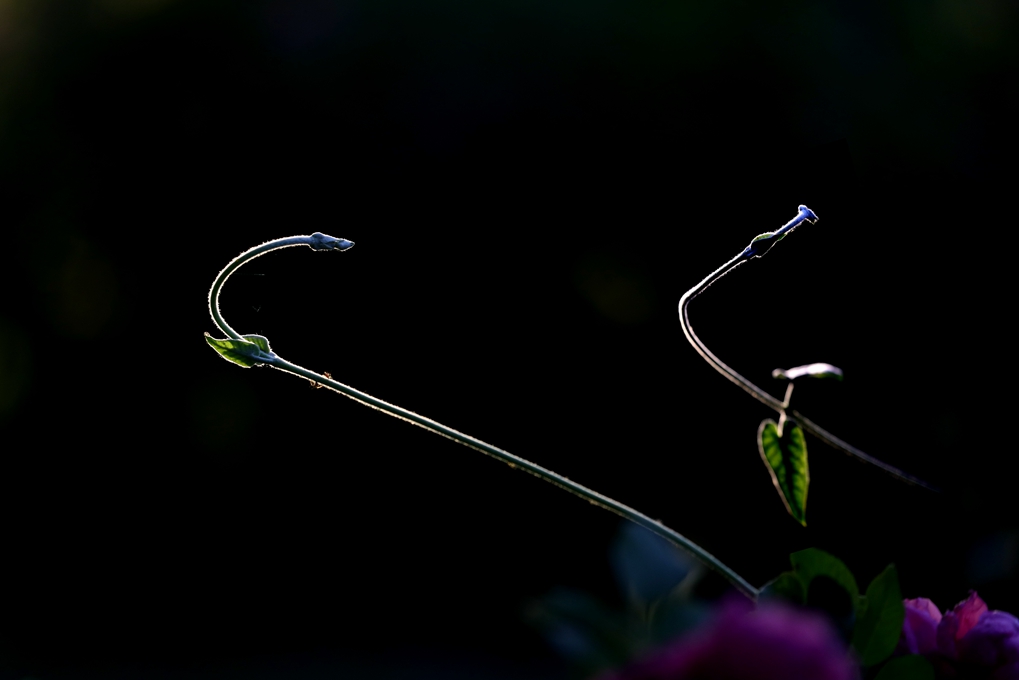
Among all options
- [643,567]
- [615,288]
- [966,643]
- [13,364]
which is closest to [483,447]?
[643,567]

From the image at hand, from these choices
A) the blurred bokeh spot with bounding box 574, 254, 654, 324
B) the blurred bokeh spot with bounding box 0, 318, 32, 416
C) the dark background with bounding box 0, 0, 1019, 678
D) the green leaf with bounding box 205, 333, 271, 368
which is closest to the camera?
the green leaf with bounding box 205, 333, 271, 368

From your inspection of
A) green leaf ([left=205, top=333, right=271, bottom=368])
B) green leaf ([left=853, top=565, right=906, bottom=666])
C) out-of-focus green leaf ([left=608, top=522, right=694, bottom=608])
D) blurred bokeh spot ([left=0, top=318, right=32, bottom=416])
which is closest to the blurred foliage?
out-of-focus green leaf ([left=608, top=522, right=694, bottom=608])

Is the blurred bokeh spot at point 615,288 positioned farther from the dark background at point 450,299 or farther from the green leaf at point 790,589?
the green leaf at point 790,589

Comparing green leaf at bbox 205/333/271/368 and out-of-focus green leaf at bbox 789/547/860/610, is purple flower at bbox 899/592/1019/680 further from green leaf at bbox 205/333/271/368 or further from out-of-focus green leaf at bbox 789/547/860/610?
green leaf at bbox 205/333/271/368

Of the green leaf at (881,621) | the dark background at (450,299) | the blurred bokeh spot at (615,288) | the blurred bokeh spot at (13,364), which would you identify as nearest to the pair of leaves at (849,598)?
the green leaf at (881,621)

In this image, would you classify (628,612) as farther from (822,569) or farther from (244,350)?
(244,350)

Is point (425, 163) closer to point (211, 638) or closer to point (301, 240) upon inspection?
point (211, 638)

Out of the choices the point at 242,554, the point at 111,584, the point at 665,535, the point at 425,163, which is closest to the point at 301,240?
the point at 665,535
